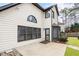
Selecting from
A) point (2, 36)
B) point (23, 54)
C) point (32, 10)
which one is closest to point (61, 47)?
point (23, 54)

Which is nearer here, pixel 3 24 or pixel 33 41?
pixel 3 24

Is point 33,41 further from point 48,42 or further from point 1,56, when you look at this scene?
point 1,56

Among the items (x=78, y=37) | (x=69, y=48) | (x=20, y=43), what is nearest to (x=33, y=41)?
(x=20, y=43)

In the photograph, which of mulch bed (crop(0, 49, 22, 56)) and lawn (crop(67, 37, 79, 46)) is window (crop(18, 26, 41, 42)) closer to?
mulch bed (crop(0, 49, 22, 56))

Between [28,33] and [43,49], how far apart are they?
15.3 inches

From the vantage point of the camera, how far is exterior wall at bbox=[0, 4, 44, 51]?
224 cm

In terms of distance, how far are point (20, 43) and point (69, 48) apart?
86 cm

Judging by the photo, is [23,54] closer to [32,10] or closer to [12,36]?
[12,36]

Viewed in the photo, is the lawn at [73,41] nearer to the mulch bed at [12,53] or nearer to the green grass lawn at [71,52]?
the green grass lawn at [71,52]

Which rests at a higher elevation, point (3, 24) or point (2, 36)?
point (3, 24)

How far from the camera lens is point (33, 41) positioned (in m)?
2.43

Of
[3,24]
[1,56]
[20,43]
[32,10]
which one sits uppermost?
[32,10]

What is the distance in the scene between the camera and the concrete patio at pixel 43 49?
235cm

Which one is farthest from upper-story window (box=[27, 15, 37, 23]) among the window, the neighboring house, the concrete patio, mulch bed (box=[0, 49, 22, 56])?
mulch bed (box=[0, 49, 22, 56])
